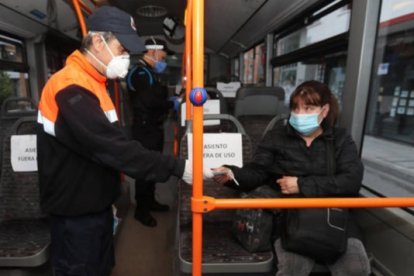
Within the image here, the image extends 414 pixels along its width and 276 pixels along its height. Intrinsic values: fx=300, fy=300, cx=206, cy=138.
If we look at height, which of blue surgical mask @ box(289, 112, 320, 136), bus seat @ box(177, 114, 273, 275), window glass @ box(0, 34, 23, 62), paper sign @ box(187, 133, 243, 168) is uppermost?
window glass @ box(0, 34, 23, 62)

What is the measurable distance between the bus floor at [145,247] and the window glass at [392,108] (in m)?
1.56

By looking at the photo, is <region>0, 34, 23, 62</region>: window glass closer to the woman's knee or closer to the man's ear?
the man's ear

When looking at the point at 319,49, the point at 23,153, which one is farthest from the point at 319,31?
the point at 23,153

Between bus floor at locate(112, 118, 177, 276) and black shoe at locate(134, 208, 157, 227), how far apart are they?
0.12 feet

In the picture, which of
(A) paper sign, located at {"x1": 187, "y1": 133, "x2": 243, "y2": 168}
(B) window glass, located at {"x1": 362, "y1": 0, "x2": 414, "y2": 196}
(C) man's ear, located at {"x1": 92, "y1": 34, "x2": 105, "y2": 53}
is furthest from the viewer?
(B) window glass, located at {"x1": 362, "y1": 0, "x2": 414, "y2": 196}

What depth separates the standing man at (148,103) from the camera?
107 inches

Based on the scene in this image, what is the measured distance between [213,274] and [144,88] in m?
1.76

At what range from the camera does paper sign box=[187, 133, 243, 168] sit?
177 cm

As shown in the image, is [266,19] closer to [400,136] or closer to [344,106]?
[344,106]

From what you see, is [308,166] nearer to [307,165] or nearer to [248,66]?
[307,165]

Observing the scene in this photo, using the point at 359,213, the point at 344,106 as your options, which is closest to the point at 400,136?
the point at 344,106

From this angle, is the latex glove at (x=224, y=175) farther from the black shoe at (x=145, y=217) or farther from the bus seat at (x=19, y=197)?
the black shoe at (x=145, y=217)

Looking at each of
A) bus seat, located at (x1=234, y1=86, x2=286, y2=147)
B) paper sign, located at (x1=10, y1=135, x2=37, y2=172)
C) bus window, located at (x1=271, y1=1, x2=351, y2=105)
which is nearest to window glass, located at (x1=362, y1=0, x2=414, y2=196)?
bus window, located at (x1=271, y1=1, x2=351, y2=105)

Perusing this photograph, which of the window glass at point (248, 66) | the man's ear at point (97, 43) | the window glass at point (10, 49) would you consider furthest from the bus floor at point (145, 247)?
the window glass at point (248, 66)
